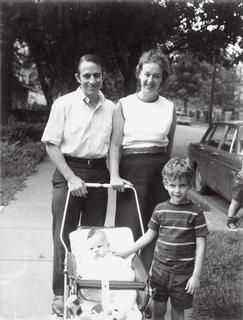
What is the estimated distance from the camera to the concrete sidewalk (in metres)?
4.17

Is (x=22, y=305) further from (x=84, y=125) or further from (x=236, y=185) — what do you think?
(x=236, y=185)

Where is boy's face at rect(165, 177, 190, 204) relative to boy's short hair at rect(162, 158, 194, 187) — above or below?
below

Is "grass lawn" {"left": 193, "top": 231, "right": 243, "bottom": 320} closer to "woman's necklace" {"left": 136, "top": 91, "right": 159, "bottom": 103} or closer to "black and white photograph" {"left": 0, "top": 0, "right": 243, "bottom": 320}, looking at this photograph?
"black and white photograph" {"left": 0, "top": 0, "right": 243, "bottom": 320}

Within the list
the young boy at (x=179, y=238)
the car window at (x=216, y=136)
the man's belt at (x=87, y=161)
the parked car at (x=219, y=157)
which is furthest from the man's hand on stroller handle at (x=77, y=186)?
the car window at (x=216, y=136)

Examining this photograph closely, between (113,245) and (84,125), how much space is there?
0.86 m

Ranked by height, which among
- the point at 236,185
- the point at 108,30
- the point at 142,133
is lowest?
the point at 236,185

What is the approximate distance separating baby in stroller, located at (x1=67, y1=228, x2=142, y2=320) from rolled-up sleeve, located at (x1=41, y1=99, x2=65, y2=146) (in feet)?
2.40

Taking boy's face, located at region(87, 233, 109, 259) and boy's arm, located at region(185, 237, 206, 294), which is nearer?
boy's arm, located at region(185, 237, 206, 294)

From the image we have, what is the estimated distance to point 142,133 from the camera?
12.1 feet

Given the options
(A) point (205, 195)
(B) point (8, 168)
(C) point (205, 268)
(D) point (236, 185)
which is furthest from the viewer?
(B) point (8, 168)

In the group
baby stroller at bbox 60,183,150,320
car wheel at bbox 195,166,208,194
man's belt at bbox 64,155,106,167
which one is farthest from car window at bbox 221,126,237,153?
baby stroller at bbox 60,183,150,320

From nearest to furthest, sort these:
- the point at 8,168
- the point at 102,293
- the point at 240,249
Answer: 1. the point at 102,293
2. the point at 240,249
3. the point at 8,168

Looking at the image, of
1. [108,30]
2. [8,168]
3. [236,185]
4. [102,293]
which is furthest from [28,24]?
[102,293]

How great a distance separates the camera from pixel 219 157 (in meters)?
8.45
